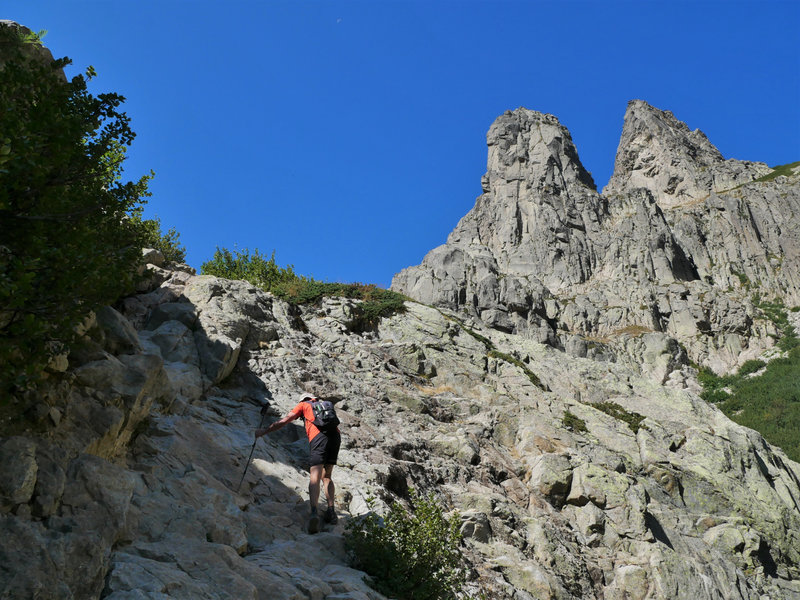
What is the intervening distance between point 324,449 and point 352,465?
3321 mm

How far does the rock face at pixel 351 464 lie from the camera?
21.6 feet

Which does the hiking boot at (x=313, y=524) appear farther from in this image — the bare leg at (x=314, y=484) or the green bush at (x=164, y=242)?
the green bush at (x=164, y=242)

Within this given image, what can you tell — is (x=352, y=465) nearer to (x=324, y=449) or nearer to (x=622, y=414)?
(x=324, y=449)

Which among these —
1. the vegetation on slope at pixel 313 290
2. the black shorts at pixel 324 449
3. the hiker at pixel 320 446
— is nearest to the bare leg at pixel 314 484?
the hiker at pixel 320 446

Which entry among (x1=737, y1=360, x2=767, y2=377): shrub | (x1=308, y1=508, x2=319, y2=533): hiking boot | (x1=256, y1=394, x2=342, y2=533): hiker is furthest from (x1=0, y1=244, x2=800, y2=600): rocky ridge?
(x1=737, y1=360, x2=767, y2=377): shrub

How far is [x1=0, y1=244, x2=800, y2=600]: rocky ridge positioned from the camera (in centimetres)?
656

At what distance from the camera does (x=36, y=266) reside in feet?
19.2

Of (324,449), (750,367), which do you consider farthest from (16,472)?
(750,367)

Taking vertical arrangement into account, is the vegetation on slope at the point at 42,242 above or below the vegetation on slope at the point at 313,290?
below

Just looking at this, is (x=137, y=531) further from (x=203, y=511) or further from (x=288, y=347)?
(x=288, y=347)

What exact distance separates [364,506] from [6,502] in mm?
6718

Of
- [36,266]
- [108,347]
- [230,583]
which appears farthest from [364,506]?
[36,266]

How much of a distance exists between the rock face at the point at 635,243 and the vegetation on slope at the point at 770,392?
4146mm

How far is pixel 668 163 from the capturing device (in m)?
146
